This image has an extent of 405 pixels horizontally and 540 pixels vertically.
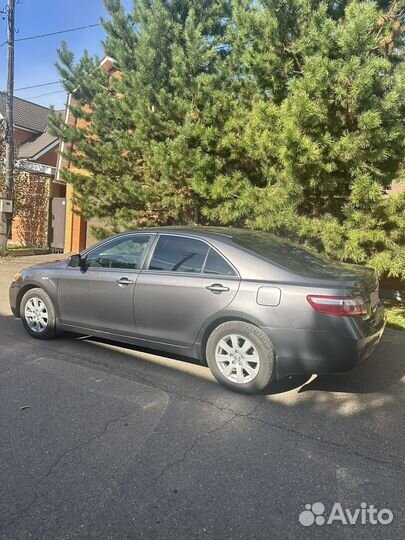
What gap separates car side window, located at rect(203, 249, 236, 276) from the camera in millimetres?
4316

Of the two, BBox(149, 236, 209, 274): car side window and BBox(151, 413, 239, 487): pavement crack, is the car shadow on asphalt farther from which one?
BBox(149, 236, 209, 274): car side window

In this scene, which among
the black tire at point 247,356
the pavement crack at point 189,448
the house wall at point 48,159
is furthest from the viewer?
the house wall at point 48,159

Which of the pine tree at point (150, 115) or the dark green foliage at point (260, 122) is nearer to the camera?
the dark green foliage at point (260, 122)

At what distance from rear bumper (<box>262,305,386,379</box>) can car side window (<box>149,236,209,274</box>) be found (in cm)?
101

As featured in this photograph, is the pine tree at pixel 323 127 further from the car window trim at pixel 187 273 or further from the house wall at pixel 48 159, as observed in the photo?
the house wall at pixel 48 159

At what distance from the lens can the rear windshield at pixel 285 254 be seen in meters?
4.23

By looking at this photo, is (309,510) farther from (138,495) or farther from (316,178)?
(316,178)

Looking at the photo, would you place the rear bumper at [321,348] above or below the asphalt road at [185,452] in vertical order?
above

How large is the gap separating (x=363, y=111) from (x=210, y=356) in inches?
143

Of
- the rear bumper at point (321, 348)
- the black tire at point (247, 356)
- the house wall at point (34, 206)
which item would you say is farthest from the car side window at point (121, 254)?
the house wall at point (34, 206)

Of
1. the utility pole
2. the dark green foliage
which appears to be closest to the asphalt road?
the dark green foliage

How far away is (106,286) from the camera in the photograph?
16.3 ft

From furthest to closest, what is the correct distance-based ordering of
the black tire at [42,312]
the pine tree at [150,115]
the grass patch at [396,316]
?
the pine tree at [150,115]
the grass patch at [396,316]
the black tire at [42,312]

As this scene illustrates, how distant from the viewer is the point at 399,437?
348 centimetres
